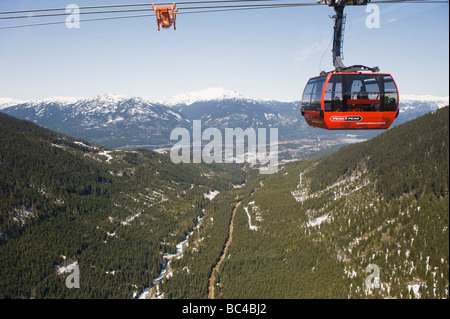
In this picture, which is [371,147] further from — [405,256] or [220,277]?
[220,277]

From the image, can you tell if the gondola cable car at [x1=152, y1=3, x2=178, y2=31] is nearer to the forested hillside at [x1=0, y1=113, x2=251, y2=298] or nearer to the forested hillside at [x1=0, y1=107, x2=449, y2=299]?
the forested hillside at [x1=0, y1=107, x2=449, y2=299]

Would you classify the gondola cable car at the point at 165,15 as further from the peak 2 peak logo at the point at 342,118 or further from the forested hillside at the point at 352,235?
the forested hillside at the point at 352,235

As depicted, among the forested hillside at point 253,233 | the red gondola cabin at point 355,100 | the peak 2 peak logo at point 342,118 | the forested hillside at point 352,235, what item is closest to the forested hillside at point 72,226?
the forested hillside at point 253,233

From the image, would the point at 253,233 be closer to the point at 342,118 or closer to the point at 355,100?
the point at 342,118

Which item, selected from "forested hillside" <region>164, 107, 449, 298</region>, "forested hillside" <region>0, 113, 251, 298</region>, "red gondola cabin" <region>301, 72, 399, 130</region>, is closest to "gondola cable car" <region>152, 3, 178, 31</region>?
"red gondola cabin" <region>301, 72, 399, 130</region>

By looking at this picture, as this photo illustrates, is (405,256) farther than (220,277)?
No
